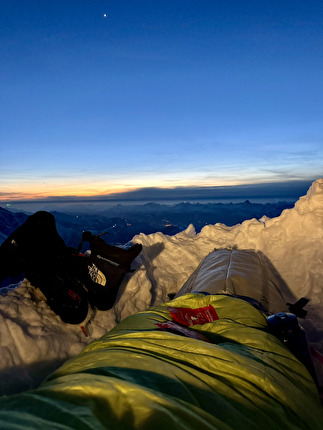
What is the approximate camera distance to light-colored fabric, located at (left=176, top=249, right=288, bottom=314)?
2.88 meters

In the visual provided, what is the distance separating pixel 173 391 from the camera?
98 centimetres

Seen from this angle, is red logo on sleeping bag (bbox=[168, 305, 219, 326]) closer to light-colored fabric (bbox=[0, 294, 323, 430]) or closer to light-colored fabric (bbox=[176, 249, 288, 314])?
light-colored fabric (bbox=[0, 294, 323, 430])

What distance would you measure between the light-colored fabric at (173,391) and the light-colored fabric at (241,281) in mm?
1255

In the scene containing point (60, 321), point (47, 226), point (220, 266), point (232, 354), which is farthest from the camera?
point (220, 266)

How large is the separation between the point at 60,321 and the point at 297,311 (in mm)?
2800

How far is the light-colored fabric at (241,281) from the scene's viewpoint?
2.88m

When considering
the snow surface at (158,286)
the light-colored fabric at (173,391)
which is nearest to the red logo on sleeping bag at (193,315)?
the light-colored fabric at (173,391)

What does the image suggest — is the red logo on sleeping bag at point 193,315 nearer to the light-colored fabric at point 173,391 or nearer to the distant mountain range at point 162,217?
the light-colored fabric at point 173,391

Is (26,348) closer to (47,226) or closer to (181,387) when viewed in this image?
(47,226)

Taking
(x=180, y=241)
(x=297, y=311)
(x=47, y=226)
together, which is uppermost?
(x=47, y=226)

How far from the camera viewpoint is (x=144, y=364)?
1.16 metres

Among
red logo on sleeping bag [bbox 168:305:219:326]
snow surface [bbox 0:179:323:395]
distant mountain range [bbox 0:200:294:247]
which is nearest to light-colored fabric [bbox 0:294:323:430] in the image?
red logo on sleeping bag [bbox 168:305:219:326]

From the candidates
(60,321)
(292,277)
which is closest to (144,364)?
(60,321)

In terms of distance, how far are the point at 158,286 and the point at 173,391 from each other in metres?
3.74
